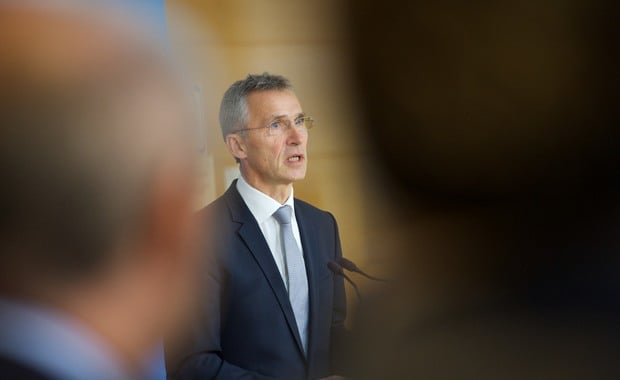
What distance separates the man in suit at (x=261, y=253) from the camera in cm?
62

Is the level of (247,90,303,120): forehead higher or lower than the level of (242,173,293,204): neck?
higher

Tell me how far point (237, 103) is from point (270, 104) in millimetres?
32

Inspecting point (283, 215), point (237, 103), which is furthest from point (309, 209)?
point (237, 103)

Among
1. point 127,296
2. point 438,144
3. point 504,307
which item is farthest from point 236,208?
point 504,307

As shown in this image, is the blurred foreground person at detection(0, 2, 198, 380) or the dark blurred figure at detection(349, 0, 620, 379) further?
the dark blurred figure at detection(349, 0, 620, 379)

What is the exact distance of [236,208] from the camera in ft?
2.08

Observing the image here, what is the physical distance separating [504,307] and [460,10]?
0.34m

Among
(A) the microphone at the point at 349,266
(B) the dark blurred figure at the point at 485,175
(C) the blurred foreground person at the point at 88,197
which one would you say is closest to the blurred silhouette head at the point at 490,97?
(B) the dark blurred figure at the point at 485,175

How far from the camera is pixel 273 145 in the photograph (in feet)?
2.04

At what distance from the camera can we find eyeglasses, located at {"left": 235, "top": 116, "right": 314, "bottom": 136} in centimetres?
62

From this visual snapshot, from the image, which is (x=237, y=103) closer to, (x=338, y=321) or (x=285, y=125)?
(x=285, y=125)

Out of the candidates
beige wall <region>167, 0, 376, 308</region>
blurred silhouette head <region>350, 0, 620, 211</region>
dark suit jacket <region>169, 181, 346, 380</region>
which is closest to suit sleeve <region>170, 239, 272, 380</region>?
dark suit jacket <region>169, 181, 346, 380</region>

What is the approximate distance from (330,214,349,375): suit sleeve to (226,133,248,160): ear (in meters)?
0.12

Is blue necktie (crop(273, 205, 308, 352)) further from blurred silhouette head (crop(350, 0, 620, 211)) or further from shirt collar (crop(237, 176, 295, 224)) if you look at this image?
blurred silhouette head (crop(350, 0, 620, 211))
